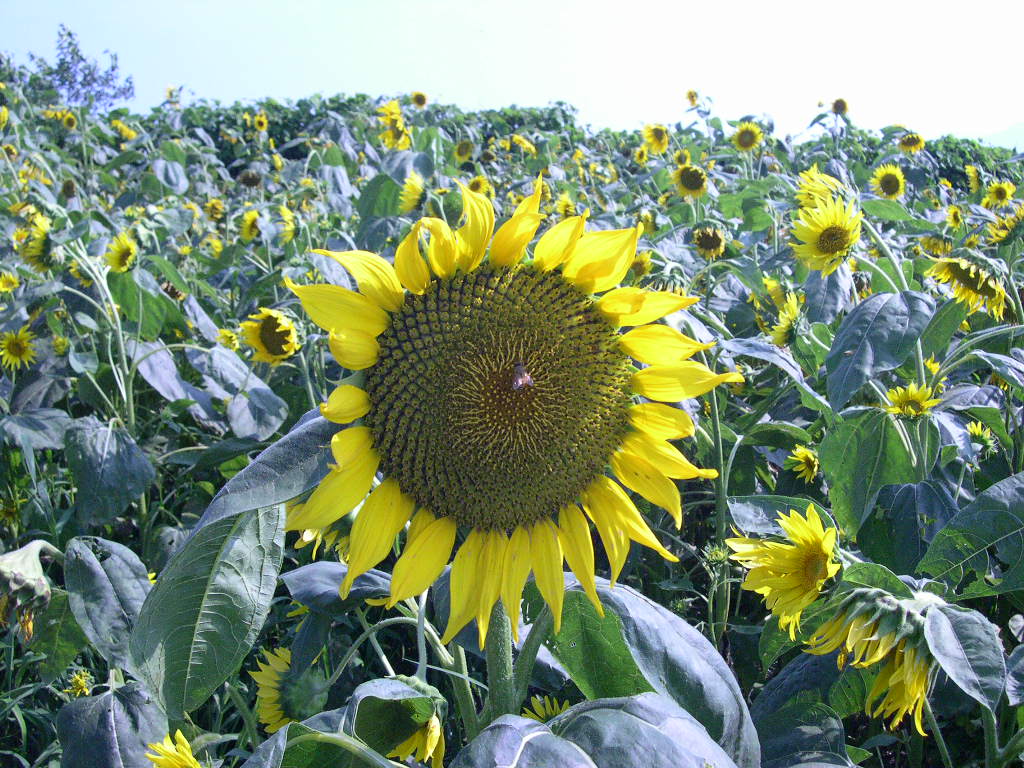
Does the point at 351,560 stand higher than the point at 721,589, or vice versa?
the point at 351,560

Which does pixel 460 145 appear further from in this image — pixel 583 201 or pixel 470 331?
pixel 470 331

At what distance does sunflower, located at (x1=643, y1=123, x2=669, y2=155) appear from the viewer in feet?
24.2

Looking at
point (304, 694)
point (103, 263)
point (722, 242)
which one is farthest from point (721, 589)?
point (103, 263)

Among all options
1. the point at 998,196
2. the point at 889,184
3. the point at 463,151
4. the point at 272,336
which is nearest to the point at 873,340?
the point at 272,336

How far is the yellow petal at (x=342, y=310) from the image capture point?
1.08m

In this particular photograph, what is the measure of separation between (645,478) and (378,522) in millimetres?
379

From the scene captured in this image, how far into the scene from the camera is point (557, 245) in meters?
1.18

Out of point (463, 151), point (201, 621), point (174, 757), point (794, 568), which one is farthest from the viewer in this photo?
point (463, 151)

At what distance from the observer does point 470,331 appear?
3.87 feet

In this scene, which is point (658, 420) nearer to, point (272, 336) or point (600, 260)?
point (600, 260)

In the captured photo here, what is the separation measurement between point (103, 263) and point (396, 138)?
2648 mm

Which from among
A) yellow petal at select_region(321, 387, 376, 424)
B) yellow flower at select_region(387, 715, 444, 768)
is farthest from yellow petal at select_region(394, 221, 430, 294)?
yellow flower at select_region(387, 715, 444, 768)

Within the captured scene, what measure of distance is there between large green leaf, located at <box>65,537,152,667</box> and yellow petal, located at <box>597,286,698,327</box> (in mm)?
1131

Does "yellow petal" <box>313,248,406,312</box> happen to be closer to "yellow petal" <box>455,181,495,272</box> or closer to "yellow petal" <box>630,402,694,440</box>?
"yellow petal" <box>455,181,495,272</box>
